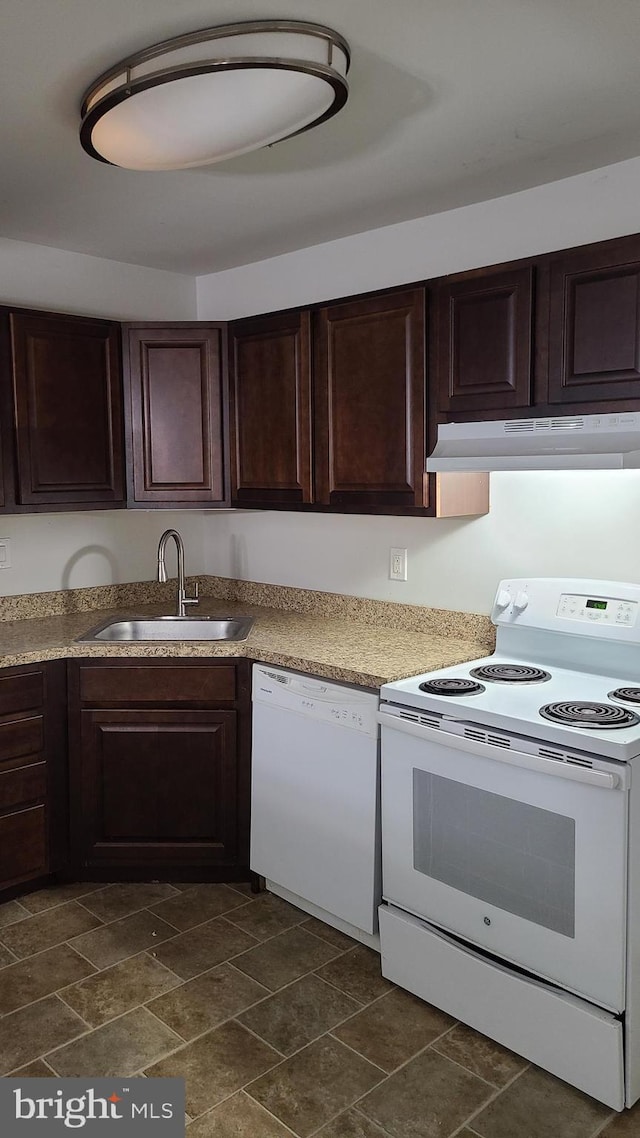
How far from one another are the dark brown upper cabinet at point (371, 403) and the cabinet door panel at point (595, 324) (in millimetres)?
459

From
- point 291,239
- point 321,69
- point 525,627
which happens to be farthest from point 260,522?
point 321,69

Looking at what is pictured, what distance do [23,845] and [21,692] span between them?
53 cm

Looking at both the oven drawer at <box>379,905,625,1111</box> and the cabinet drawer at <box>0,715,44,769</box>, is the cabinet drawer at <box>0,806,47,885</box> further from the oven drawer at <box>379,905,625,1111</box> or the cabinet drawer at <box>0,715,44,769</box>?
the oven drawer at <box>379,905,625,1111</box>


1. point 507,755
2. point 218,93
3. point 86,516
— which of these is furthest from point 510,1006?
point 86,516

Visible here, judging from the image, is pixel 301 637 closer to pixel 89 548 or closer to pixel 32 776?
pixel 32 776

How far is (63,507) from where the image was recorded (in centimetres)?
323

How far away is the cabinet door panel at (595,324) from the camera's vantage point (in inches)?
86.2

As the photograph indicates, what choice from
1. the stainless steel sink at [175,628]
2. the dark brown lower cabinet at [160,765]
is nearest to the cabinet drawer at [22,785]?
the dark brown lower cabinet at [160,765]

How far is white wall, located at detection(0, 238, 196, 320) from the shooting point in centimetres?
334

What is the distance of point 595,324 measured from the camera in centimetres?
226

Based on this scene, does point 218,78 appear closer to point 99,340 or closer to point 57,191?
point 57,191

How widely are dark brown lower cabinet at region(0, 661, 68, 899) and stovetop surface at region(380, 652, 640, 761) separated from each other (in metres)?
1.21

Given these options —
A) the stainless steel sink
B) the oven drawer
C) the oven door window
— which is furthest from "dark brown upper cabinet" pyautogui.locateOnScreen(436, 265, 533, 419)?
the oven drawer

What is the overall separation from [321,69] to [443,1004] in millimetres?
2309
